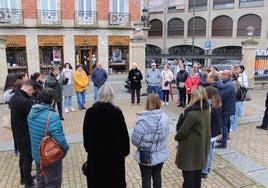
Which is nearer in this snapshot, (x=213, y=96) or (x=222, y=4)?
(x=213, y=96)

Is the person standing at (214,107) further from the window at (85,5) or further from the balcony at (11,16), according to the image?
the balcony at (11,16)

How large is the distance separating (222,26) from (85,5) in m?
22.9

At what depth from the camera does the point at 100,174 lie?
10.4 ft

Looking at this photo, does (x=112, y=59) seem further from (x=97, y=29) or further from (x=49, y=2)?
(x=49, y=2)

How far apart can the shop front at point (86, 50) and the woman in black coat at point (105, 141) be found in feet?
59.5

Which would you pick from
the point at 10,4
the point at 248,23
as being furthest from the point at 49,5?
the point at 248,23

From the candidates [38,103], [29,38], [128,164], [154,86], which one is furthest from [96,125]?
[29,38]

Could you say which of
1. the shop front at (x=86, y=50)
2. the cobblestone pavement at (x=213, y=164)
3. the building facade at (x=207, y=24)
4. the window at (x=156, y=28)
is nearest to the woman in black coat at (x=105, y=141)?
the cobblestone pavement at (x=213, y=164)

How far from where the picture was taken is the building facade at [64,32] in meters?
19.2

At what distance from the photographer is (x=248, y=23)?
34156 mm

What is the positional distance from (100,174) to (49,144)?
2.66 feet

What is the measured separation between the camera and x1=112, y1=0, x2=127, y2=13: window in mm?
21641

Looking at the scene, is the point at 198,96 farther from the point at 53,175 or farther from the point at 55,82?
the point at 55,82

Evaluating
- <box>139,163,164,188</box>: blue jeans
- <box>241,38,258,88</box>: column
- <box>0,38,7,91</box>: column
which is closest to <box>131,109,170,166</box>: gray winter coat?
<box>139,163,164,188</box>: blue jeans
